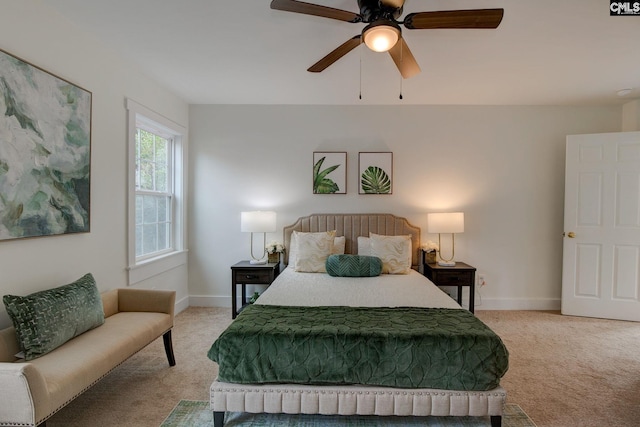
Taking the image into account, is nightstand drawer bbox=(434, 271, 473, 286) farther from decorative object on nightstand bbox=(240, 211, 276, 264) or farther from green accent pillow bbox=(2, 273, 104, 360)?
green accent pillow bbox=(2, 273, 104, 360)

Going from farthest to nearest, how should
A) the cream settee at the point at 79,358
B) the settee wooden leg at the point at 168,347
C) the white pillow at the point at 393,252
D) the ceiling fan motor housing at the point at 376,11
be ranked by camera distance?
1. the white pillow at the point at 393,252
2. the settee wooden leg at the point at 168,347
3. the ceiling fan motor housing at the point at 376,11
4. the cream settee at the point at 79,358

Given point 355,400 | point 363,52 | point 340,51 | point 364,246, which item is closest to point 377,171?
point 364,246

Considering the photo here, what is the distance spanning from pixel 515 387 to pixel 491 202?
2382 mm

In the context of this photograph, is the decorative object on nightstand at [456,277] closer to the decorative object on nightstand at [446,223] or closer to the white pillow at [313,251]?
the decorative object on nightstand at [446,223]

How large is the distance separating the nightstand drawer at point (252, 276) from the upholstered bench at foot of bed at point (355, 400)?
74.5 inches

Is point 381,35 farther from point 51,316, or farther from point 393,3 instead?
point 51,316

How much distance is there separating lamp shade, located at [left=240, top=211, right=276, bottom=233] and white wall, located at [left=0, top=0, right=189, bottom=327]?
3.65 feet

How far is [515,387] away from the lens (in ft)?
7.90

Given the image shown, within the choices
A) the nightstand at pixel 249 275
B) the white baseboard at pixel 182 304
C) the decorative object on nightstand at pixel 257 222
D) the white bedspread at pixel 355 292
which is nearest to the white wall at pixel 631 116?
the white bedspread at pixel 355 292

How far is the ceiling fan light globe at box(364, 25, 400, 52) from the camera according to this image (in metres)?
1.68

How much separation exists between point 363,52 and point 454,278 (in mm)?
2617

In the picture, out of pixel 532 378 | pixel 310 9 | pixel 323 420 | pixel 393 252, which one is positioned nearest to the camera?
pixel 310 9

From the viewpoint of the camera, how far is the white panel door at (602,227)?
3715mm

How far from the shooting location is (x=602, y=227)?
3814 mm
